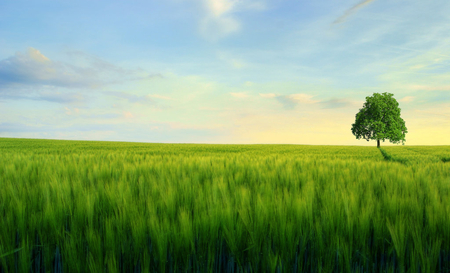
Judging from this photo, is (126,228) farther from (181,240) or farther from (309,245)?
(309,245)

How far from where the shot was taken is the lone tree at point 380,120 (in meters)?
34.2

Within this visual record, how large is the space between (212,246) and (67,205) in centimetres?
131

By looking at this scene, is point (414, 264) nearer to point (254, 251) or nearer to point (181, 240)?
point (254, 251)

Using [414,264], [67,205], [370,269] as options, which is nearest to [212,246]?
[370,269]

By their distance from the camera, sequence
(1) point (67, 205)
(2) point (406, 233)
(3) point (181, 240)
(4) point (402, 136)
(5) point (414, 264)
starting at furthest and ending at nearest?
1. (4) point (402, 136)
2. (1) point (67, 205)
3. (2) point (406, 233)
4. (3) point (181, 240)
5. (5) point (414, 264)

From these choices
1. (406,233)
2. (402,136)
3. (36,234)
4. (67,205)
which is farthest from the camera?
(402,136)

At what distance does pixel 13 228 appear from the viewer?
5.09 feet

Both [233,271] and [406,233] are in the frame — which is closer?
[233,271]

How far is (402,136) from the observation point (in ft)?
115

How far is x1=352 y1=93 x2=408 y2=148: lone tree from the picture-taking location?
112 feet

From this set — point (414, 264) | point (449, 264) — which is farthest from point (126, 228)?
point (449, 264)

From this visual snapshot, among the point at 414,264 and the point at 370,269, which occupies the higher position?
the point at 414,264

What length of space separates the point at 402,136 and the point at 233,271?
42.6m

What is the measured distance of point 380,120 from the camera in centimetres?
3484
